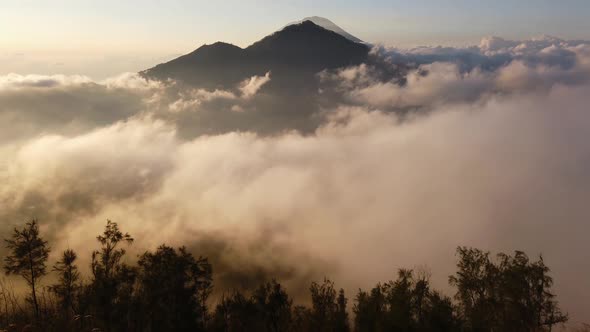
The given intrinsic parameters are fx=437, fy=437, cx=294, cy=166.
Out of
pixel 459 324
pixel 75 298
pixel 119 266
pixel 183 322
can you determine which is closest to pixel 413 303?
pixel 459 324

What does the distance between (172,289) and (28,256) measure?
2000cm

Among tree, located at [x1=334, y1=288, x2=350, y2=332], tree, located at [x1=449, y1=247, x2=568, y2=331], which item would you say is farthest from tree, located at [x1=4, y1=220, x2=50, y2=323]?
tree, located at [x1=449, y1=247, x2=568, y2=331]

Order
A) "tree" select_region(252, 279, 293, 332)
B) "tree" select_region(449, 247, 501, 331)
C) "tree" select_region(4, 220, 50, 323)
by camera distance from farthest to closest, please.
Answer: "tree" select_region(252, 279, 293, 332), "tree" select_region(449, 247, 501, 331), "tree" select_region(4, 220, 50, 323)

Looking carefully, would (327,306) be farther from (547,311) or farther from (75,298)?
(75,298)

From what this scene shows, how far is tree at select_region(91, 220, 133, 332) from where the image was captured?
59.1 metres

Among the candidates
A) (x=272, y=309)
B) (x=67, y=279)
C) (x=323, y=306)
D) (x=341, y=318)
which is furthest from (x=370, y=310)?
(x=67, y=279)

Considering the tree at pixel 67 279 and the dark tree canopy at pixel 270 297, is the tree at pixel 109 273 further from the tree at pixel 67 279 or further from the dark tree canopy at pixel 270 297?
the tree at pixel 67 279

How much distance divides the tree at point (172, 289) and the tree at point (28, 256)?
1332 cm

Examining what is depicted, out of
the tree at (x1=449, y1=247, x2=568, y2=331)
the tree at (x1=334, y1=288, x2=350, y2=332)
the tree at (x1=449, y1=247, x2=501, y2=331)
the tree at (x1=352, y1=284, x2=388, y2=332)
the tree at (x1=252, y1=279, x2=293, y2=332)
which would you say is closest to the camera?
the tree at (x1=449, y1=247, x2=568, y2=331)

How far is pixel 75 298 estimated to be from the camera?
2461 inches

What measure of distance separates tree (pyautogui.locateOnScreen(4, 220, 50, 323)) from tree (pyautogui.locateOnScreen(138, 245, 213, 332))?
13323mm

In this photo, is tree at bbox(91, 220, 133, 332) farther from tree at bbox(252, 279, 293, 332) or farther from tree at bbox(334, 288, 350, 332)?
tree at bbox(334, 288, 350, 332)

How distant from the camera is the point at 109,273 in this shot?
210 feet

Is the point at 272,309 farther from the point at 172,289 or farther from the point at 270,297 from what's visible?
the point at 172,289
